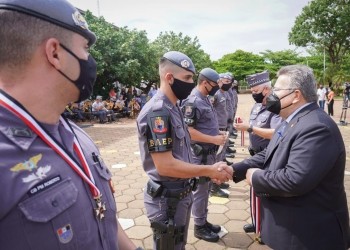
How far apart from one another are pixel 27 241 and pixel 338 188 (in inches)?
77.7

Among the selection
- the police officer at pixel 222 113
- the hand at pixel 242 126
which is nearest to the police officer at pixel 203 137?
the hand at pixel 242 126

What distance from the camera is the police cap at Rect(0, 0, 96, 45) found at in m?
0.99

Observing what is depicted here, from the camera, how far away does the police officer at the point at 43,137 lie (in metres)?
0.94

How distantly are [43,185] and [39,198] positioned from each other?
44 mm

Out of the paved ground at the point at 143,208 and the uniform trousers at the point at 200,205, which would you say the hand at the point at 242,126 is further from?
the paved ground at the point at 143,208

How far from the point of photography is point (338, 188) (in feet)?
6.73

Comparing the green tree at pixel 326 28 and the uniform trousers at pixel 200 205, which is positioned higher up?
the green tree at pixel 326 28

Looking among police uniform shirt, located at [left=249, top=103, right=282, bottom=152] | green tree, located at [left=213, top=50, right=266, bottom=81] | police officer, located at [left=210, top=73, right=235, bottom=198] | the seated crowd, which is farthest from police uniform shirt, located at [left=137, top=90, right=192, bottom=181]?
green tree, located at [left=213, top=50, right=266, bottom=81]

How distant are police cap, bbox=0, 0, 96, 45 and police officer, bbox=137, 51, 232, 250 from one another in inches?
47.7

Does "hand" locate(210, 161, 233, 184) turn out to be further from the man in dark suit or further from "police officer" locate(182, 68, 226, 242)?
"police officer" locate(182, 68, 226, 242)

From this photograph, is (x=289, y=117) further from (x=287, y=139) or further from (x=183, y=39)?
(x=183, y=39)

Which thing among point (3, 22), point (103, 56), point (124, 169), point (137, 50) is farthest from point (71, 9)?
point (137, 50)

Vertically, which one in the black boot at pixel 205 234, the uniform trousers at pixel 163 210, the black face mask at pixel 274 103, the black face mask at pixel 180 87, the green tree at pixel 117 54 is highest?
the green tree at pixel 117 54

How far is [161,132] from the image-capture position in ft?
7.46
